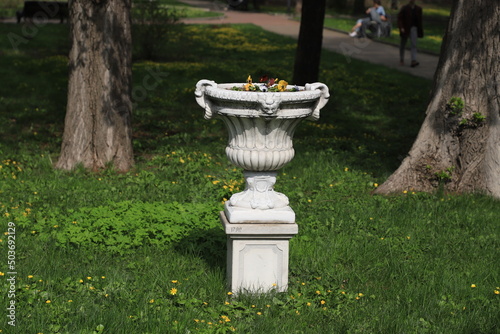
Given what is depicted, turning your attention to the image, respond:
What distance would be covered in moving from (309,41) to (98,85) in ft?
22.0

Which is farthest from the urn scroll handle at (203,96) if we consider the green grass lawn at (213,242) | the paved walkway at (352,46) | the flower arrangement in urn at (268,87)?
the paved walkway at (352,46)

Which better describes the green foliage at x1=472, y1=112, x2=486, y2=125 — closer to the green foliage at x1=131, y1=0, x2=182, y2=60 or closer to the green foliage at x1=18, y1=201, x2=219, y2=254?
the green foliage at x1=18, y1=201, x2=219, y2=254

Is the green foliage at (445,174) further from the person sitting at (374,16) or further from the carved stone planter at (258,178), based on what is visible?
the person sitting at (374,16)

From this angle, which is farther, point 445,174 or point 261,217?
point 445,174

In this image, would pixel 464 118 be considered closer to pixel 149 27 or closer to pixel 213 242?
pixel 213 242

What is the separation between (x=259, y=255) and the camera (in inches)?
208

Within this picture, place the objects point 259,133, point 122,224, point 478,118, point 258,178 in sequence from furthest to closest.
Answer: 1. point 478,118
2. point 122,224
3. point 258,178
4. point 259,133

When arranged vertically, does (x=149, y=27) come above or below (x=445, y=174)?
below

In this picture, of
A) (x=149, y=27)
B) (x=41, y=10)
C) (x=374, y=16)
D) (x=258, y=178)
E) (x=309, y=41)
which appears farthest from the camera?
(x=374, y=16)

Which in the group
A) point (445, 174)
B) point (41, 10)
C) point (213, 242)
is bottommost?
point (41, 10)

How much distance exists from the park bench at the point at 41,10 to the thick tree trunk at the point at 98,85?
16334 millimetres

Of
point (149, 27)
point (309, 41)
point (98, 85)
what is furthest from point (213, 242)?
point (149, 27)

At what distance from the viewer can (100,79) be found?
350 inches

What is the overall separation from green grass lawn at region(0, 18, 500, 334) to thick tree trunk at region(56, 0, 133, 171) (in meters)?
0.33
